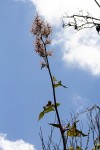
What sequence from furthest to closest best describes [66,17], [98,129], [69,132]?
[98,129]
[66,17]
[69,132]

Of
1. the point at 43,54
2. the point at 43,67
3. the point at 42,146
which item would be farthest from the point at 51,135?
→ the point at 43,54

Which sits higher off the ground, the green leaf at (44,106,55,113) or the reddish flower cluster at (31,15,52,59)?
the reddish flower cluster at (31,15,52,59)

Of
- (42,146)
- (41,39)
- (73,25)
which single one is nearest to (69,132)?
(41,39)

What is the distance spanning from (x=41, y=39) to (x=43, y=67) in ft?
1.18

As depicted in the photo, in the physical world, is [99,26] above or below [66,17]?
below

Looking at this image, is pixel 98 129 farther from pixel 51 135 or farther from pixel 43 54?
pixel 43 54

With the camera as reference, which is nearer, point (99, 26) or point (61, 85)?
point (61, 85)

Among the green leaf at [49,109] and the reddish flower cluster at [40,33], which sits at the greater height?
the reddish flower cluster at [40,33]

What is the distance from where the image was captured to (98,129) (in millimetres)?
4895

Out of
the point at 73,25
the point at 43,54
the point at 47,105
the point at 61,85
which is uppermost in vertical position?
the point at 73,25

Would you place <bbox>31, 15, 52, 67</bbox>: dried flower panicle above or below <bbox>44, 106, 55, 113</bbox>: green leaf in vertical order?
above

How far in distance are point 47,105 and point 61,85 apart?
264mm

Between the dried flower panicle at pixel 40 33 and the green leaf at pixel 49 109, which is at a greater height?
the dried flower panicle at pixel 40 33

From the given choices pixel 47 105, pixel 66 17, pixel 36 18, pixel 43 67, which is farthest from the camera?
pixel 66 17
